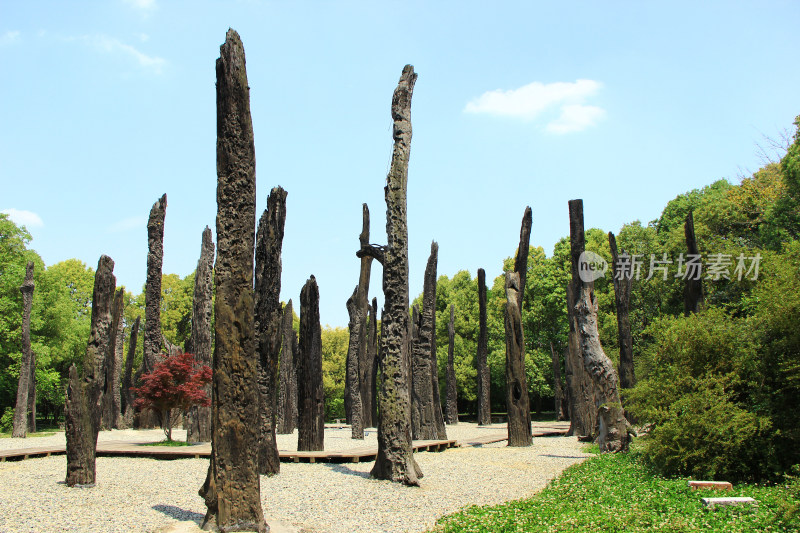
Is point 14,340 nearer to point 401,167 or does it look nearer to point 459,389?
point 401,167

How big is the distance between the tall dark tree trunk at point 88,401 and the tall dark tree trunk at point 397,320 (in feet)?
16.0

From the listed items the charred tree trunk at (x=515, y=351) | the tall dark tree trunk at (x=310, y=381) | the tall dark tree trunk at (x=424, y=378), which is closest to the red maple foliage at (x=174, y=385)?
the tall dark tree trunk at (x=310, y=381)

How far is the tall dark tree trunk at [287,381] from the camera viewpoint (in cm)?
2321

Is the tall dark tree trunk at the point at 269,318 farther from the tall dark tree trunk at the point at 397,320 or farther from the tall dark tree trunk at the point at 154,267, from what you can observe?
the tall dark tree trunk at the point at 154,267

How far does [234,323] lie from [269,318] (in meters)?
4.52

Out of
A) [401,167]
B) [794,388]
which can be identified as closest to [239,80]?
[401,167]

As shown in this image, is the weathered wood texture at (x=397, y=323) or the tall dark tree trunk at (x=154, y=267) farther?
the tall dark tree trunk at (x=154, y=267)

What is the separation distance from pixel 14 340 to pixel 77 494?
20.6 m

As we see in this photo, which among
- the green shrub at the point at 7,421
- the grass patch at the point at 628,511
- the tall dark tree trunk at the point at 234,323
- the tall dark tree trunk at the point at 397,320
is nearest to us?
the grass patch at the point at 628,511

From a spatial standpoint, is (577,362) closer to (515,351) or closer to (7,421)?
(515,351)

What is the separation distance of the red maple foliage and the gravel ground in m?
2.50

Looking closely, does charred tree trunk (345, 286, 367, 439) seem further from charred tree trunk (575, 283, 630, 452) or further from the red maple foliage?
charred tree trunk (575, 283, 630, 452)

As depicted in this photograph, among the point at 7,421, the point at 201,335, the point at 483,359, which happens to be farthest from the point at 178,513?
the point at 7,421
